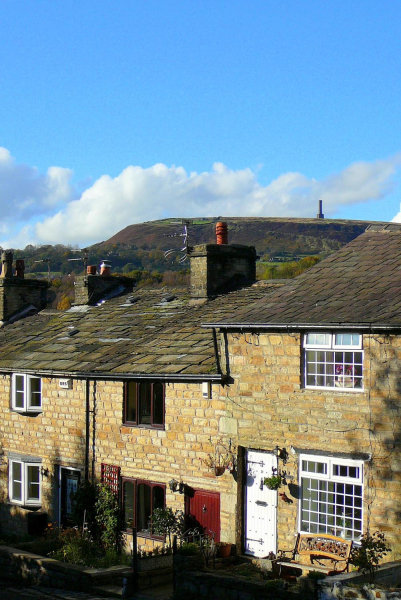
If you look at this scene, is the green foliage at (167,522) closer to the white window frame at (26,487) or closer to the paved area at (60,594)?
the paved area at (60,594)

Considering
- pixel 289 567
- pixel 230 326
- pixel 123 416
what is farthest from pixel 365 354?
pixel 123 416

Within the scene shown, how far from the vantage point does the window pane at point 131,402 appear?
67.1 ft

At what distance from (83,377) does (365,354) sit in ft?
28.4

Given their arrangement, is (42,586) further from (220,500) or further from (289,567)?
(289,567)

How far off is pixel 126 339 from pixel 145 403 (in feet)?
10.2

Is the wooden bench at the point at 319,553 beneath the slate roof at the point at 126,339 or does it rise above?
beneath

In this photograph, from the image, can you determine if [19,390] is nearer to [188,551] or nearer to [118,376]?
[118,376]

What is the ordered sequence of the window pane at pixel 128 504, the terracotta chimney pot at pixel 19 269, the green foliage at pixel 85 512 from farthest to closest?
the terracotta chimney pot at pixel 19 269
the green foliage at pixel 85 512
the window pane at pixel 128 504

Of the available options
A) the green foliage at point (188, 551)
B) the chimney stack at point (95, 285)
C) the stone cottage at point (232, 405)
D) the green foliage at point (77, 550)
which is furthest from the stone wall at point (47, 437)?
the green foliage at point (188, 551)

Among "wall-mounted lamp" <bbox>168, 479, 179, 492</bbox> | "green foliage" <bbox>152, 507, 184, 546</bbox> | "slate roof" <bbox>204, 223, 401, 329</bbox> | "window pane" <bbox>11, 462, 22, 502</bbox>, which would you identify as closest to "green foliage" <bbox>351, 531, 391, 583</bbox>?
"slate roof" <bbox>204, 223, 401, 329</bbox>

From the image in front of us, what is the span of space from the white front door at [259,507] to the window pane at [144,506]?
3.26 m

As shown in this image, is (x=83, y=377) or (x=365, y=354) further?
(x=83, y=377)

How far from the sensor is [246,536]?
1741cm

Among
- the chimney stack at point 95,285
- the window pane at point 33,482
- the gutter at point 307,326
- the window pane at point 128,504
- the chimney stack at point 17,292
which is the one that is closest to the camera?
the gutter at point 307,326
